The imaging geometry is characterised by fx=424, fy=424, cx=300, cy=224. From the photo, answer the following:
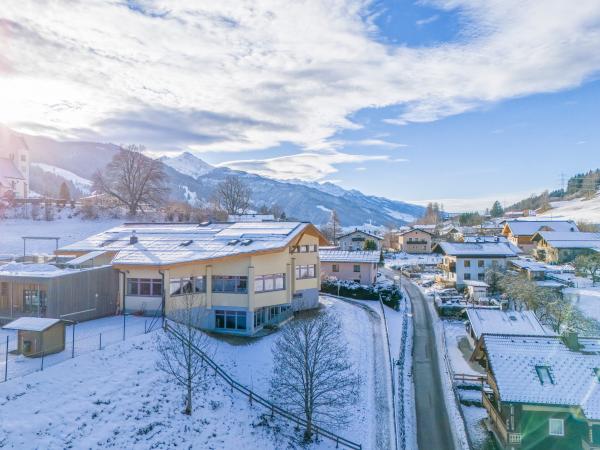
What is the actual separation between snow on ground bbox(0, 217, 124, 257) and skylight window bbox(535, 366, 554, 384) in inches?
1701

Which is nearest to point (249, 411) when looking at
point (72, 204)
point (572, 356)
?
point (572, 356)

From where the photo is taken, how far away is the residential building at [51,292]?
80.7 feet

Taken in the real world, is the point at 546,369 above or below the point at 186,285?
below

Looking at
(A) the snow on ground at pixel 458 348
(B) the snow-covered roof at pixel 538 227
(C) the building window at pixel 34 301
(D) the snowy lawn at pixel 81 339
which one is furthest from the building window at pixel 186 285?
(B) the snow-covered roof at pixel 538 227

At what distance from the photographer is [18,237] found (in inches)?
1797

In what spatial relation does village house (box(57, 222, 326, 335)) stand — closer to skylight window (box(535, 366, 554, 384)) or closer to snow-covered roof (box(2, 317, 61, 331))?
snow-covered roof (box(2, 317, 61, 331))

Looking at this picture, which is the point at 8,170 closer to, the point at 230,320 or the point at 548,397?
the point at 230,320

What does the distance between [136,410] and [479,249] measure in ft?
171

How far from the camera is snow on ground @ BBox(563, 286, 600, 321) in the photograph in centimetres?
3994

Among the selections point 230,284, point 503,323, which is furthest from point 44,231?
point 503,323

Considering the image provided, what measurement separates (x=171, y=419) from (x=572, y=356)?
68.4 ft

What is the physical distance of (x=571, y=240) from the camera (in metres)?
69.2

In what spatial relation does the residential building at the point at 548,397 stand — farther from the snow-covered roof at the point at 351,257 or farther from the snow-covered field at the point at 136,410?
the snow-covered roof at the point at 351,257

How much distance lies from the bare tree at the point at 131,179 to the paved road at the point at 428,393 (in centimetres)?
4129
